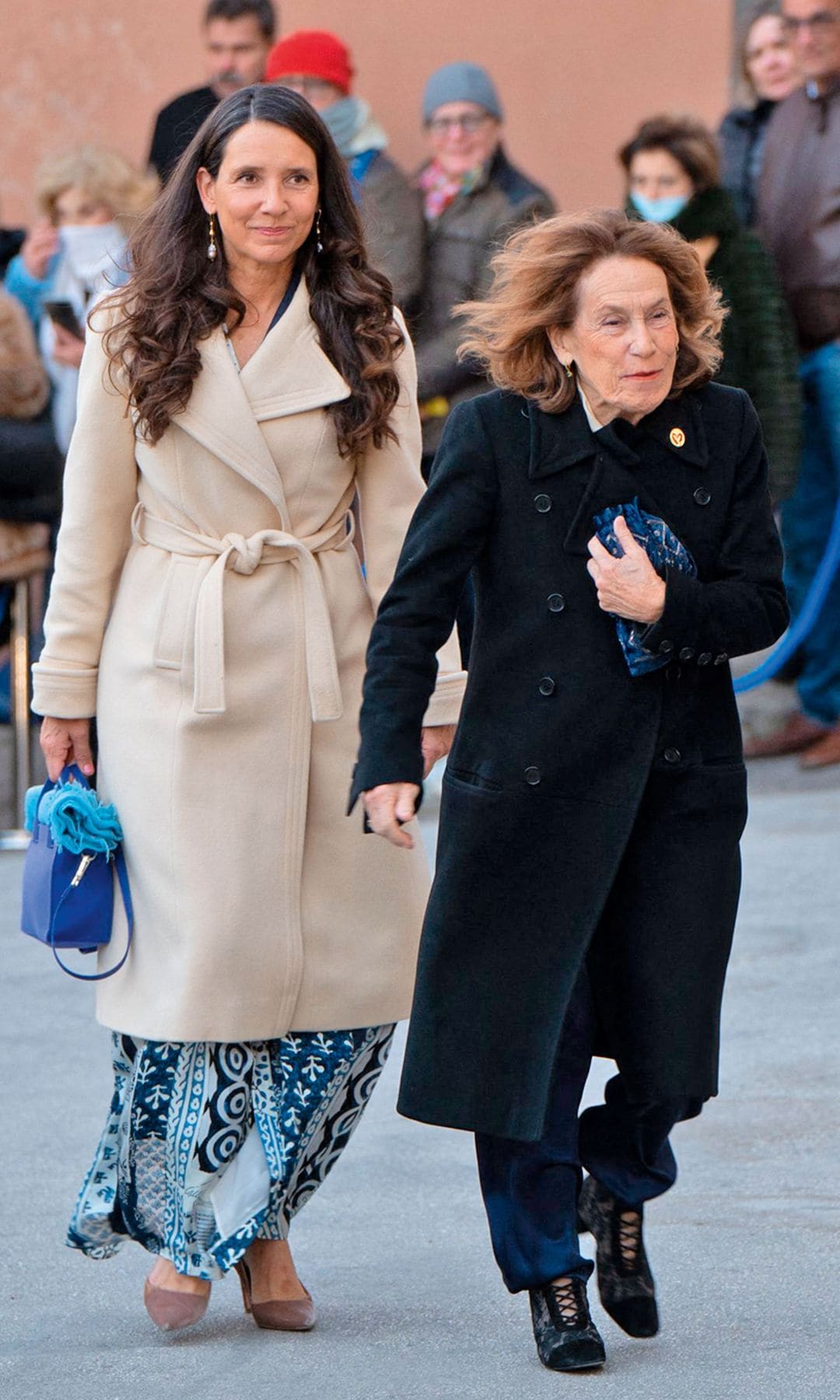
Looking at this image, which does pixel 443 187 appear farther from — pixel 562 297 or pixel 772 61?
pixel 562 297

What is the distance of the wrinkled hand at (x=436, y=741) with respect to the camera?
12.4 ft

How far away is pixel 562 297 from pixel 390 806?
0.79 meters

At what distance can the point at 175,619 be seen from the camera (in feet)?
12.3

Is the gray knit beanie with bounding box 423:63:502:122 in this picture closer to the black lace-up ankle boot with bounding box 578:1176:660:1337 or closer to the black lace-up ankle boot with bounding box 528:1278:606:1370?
the black lace-up ankle boot with bounding box 578:1176:660:1337

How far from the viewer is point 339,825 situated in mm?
3844

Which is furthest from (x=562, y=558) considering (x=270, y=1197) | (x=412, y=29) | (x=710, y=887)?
(x=412, y=29)

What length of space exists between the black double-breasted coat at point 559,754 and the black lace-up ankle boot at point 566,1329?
264 mm

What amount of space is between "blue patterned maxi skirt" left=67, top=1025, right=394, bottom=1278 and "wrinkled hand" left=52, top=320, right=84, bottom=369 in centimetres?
386

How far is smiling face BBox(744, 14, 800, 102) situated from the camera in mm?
7895

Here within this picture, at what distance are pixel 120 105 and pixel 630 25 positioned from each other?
1994 mm

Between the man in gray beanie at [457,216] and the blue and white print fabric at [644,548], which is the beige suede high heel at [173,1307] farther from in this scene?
the man in gray beanie at [457,216]

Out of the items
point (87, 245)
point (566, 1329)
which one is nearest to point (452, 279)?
point (87, 245)

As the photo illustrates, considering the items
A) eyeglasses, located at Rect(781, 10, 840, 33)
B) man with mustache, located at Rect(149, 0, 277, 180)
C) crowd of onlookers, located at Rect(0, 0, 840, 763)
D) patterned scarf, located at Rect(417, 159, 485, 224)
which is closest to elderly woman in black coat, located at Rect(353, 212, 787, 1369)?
crowd of onlookers, located at Rect(0, 0, 840, 763)

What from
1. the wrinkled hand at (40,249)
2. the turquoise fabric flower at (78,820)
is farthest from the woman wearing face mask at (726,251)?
the turquoise fabric flower at (78,820)
